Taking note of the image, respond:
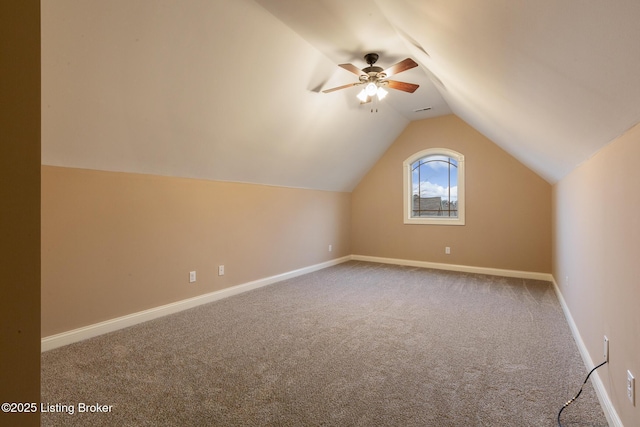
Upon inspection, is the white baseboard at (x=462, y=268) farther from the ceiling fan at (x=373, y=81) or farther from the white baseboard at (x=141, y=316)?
the ceiling fan at (x=373, y=81)

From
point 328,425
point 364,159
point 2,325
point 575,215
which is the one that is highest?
point 364,159

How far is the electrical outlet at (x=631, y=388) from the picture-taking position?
4.37ft

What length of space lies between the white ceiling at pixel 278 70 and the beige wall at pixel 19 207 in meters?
1.41

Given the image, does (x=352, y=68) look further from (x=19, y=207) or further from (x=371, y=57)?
(x=19, y=207)

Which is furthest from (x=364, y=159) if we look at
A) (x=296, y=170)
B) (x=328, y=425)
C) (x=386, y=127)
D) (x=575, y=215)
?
(x=328, y=425)

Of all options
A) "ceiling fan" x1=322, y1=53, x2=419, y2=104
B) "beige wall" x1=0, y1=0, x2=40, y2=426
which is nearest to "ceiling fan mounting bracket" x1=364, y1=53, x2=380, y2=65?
"ceiling fan" x1=322, y1=53, x2=419, y2=104

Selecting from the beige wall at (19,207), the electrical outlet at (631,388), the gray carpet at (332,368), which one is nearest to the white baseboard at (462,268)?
the gray carpet at (332,368)

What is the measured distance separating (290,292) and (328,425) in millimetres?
2597

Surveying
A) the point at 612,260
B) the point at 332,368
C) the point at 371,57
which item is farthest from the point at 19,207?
the point at 371,57

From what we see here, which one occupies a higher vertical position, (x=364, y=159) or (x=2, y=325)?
(x=364, y=159)

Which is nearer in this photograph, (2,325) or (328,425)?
(2,325)

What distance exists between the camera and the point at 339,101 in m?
4.09

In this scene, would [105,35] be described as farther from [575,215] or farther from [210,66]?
[575,215]

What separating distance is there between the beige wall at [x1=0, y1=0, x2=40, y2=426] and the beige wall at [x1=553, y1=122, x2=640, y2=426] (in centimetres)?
208
